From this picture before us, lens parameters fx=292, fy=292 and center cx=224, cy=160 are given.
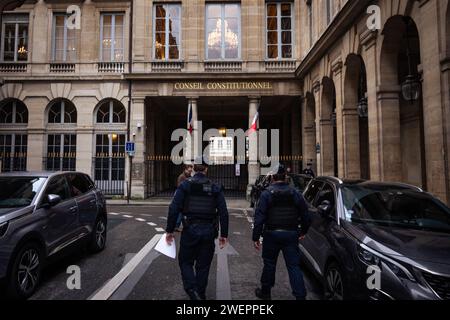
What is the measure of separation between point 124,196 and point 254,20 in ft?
45.6

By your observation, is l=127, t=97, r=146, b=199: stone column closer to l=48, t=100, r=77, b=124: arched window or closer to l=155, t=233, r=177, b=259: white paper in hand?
l=48, t=100, r=77, b=124: arched window

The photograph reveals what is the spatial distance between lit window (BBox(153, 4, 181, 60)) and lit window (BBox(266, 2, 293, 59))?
595 centimetres

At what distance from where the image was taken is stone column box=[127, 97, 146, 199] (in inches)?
722

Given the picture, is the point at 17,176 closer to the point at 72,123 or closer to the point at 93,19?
the point at 72,123

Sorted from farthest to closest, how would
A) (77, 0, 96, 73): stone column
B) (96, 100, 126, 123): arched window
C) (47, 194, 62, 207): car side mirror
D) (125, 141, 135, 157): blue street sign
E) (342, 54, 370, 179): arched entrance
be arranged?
(96, 100, 126, 123): arched window, (77, 0, 96, 73): stone column, (125, 141, 135, 157): blue street sign, (342, 54, 370, 179): arched entrance, (47, 194, 62, 207): car side mirror

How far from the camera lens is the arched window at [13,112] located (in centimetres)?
1969

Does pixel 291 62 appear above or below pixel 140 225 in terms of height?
above

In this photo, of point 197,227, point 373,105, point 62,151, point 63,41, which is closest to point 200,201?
point 197,227

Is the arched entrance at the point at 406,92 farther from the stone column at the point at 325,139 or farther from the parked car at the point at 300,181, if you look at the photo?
the stone column at the point at 325,139

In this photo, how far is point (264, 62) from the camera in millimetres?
18594

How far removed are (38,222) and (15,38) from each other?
21085 millimetres

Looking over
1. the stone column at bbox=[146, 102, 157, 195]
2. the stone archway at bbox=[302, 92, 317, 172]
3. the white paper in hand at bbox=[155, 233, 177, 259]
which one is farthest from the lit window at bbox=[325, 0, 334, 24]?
the white paper in hand at bbox=[155, 233, 177, 259]
